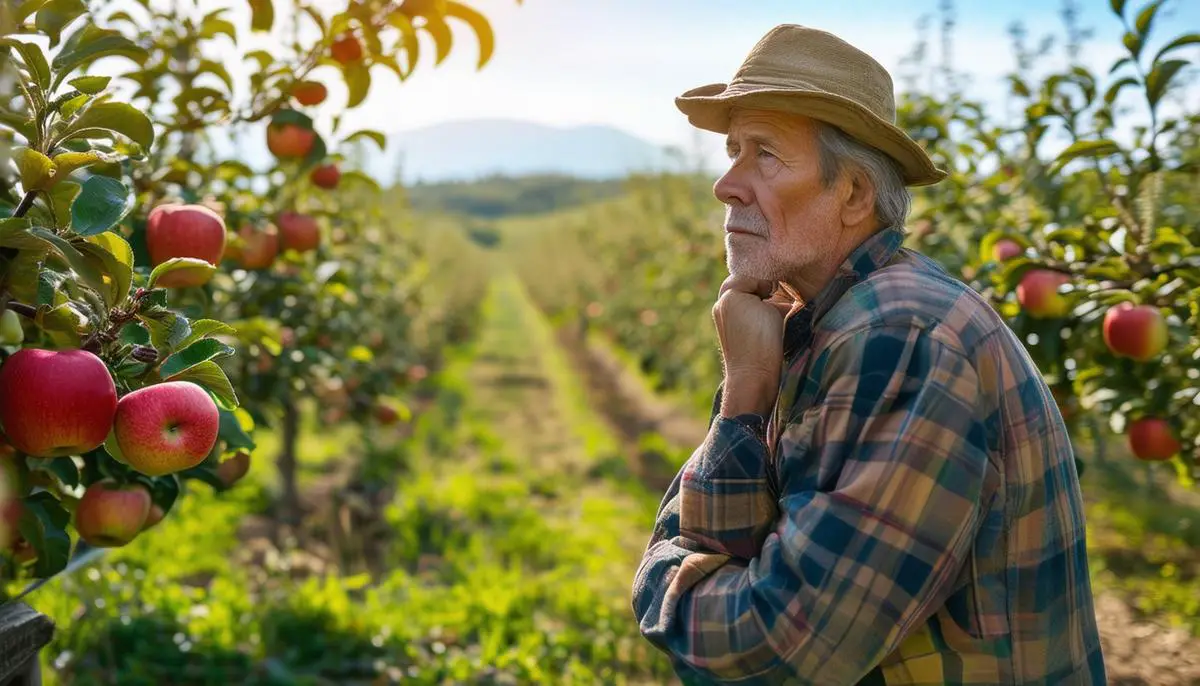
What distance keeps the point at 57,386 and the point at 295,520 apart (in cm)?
456

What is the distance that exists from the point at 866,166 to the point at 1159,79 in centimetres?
112

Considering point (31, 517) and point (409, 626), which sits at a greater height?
point (31, 517)

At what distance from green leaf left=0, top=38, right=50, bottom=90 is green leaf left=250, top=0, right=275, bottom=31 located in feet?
2.88

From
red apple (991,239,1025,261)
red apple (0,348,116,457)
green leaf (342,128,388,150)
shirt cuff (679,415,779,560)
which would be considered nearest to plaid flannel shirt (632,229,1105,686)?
shirt cuff (679,415,779,560)

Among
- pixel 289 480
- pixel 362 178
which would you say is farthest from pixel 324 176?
pixel 289 480

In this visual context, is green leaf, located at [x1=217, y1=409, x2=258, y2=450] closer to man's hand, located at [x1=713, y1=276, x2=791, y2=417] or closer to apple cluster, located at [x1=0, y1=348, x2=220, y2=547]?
apple cluster, located at [x1=0, y1=348, x2=220, y2=547]

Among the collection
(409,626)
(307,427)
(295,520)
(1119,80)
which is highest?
(1119,80)

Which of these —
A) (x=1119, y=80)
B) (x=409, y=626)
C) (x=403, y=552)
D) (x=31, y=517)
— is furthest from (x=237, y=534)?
(x=1119, y=80)

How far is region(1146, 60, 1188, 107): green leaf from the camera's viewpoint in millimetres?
2049

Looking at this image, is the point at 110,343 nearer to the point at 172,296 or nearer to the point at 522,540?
the point at 172,296

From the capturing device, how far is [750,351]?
4.33 feet

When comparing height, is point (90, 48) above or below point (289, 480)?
above

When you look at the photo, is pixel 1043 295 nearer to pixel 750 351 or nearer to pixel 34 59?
pixel 750 351

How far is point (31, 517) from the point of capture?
5.04ft
